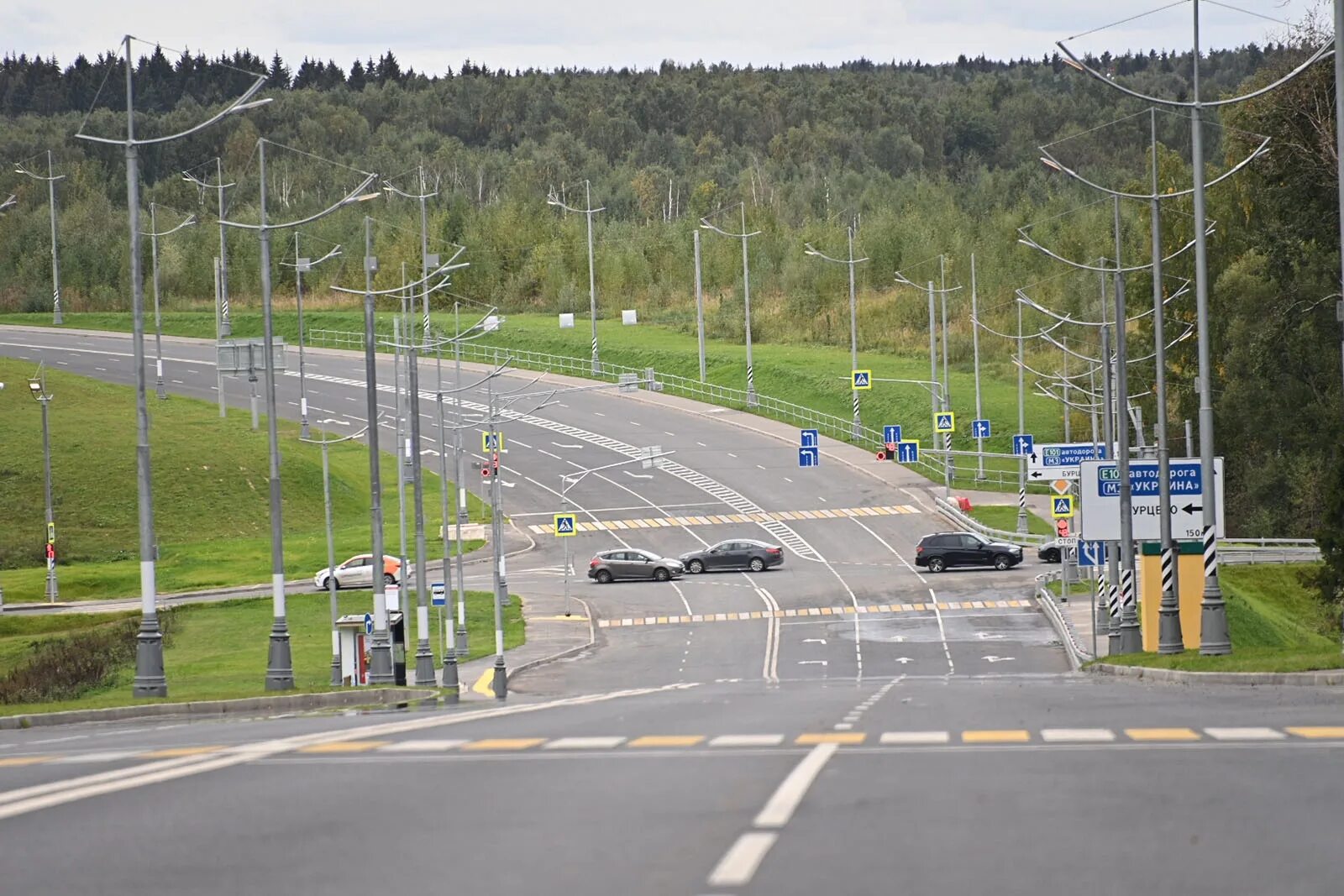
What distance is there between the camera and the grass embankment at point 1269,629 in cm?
2797

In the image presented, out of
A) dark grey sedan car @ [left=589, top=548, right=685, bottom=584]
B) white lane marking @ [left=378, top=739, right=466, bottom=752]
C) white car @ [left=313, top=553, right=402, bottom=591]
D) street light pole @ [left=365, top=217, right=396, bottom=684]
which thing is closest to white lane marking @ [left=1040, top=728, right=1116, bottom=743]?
white lane marking @ [left=378, top=739, right=466, bottom=752]

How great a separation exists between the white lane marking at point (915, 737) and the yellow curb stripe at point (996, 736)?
0.18 meters

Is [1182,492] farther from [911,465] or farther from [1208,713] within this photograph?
[911,465]

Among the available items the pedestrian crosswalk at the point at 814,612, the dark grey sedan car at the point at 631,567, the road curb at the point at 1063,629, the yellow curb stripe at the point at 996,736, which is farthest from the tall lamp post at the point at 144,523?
the dark grey sedan car at the point at 631,567

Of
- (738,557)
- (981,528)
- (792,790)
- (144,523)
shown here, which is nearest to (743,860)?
(792,790)

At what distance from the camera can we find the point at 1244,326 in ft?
282

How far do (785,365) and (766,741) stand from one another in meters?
108

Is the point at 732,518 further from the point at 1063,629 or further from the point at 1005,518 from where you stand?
the point at 1063,629

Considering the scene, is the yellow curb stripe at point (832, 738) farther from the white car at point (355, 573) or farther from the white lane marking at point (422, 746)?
the white car at point (355, 573)

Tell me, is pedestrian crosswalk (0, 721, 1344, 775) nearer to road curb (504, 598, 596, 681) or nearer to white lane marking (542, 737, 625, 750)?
white lane marking (542, 737, 625, 750)

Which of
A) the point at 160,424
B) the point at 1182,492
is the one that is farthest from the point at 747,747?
the point at 160,424

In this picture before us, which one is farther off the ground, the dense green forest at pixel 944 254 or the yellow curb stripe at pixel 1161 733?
the dense green forest at pixel 944 254

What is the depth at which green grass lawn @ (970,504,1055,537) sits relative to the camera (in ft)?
273

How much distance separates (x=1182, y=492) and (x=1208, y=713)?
28025 mm
